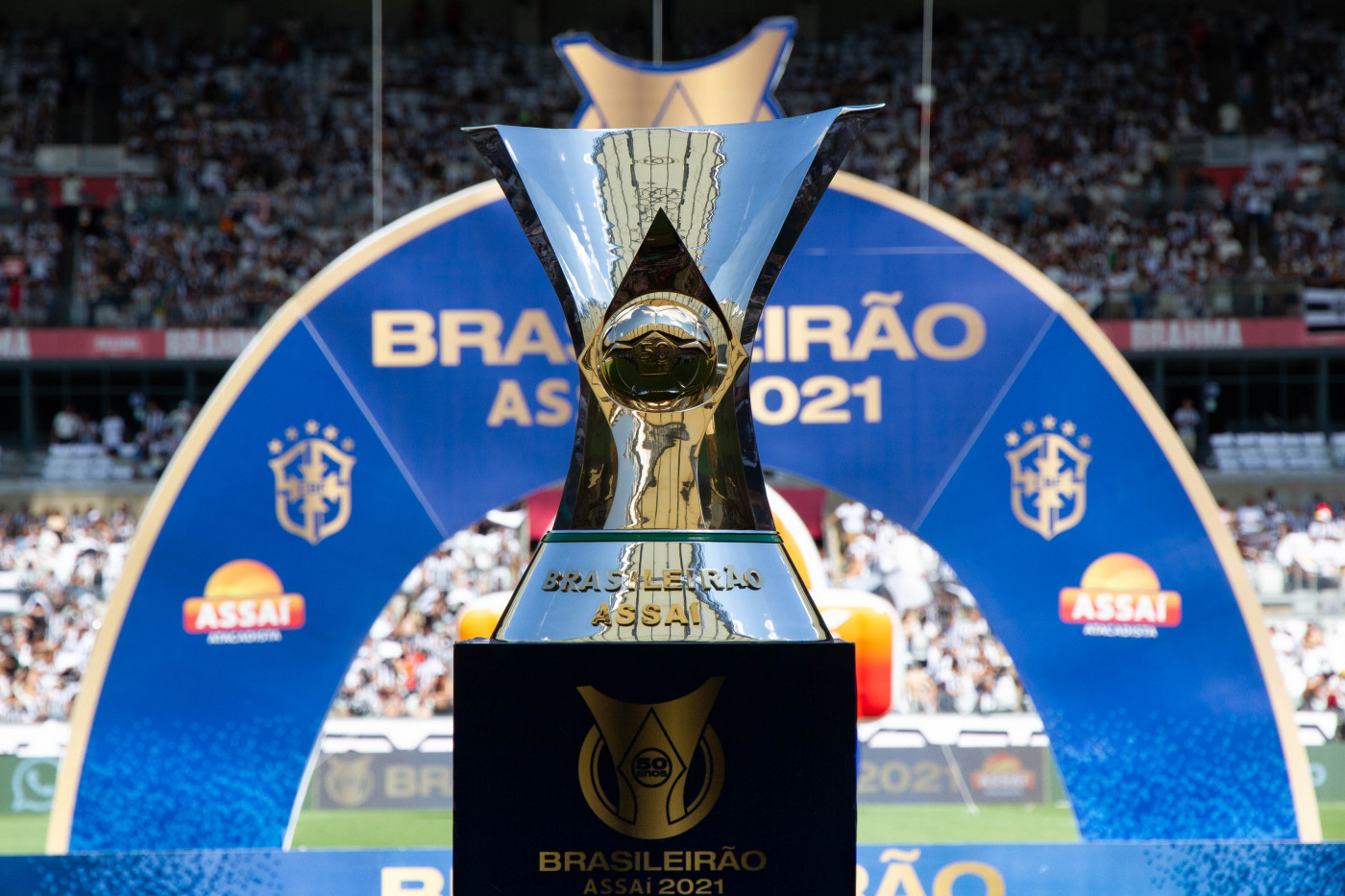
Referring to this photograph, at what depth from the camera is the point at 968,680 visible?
11.3 metres

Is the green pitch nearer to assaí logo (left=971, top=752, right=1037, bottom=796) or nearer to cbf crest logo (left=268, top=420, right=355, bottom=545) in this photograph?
assaí logo (left=971, top=752, right=1037, bottom=796)

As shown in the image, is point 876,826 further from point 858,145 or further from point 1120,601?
point 858,145

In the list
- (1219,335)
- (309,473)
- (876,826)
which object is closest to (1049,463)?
(309,473)

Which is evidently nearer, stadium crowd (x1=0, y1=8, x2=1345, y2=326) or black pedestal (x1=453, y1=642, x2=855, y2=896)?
black pedestal (x1=453, y1=642, x2=855, y2=896)

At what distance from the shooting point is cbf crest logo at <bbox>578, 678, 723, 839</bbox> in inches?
70.4

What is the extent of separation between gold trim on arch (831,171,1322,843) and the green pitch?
3727mm

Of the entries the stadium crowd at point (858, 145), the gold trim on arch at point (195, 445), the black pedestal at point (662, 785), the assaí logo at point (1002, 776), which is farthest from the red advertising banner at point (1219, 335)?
the black pedestal at point (662, 785)

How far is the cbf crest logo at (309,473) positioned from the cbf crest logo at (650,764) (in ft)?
9.64

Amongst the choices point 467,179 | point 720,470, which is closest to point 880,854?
point 720,470

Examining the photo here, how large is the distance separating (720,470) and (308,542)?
9.59 ft

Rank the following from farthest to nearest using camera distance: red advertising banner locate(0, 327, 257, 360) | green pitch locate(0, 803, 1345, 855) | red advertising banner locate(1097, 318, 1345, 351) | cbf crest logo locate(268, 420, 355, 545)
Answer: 1. red advertising banner locate(0, 327, 257, 360)
2. red advertising banner locate(1097, 318, 1345, 351)
3. green pitch locate(0, 803, 1345, 855)
4. cbf crest logo locate(268, 420, 355, 545)

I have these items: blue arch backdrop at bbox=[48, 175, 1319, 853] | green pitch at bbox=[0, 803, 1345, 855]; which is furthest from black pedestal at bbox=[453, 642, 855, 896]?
green pitch at bbox=[0, 803, 1345, 855]

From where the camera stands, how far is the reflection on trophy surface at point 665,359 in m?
1.87

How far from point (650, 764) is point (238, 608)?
9.89ft
